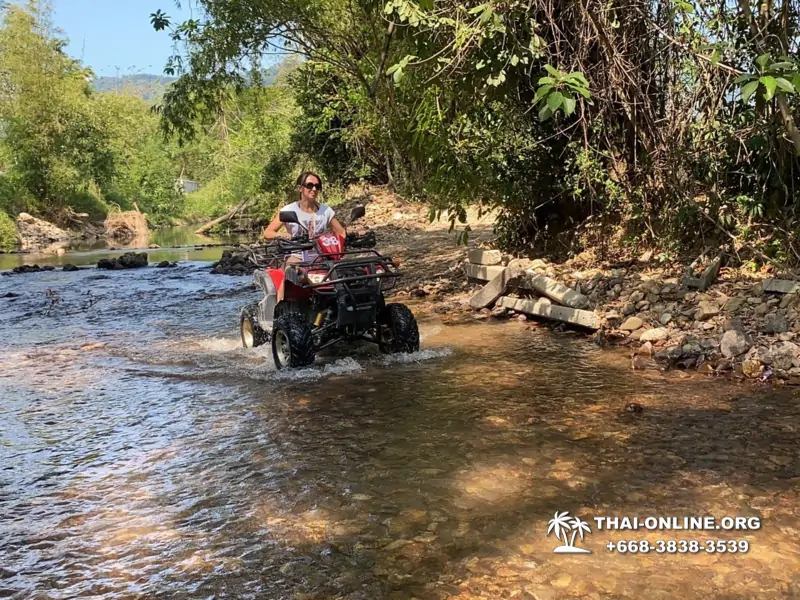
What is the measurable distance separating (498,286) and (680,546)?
5.80m

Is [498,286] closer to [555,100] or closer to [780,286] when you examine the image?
[780,286]

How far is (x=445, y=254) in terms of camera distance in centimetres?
1302

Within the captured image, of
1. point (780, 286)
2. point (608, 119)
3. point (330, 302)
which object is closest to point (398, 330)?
point (330, 302)

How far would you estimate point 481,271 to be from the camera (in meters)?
9.70

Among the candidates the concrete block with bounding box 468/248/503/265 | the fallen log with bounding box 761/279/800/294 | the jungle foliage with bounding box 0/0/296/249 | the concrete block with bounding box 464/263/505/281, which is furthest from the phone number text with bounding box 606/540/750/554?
the jungle foliage with bounding box 0/0/296/249

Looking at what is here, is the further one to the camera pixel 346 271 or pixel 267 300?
pixel 267 300

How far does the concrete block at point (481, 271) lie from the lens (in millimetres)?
9406

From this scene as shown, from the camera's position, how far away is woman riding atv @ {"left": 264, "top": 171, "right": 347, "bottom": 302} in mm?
6543

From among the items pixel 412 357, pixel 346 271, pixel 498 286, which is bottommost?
pixel 412 357

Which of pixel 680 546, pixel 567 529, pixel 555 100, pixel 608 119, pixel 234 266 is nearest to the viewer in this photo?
pixel 680 546

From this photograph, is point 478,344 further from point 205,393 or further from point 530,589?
point 530,589

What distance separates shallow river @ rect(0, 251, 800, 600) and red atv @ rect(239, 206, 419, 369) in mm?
250

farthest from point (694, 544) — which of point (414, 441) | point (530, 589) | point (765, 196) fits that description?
point (765, 196)

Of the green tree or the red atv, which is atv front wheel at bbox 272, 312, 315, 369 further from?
the green tree
